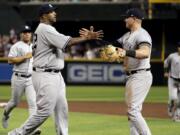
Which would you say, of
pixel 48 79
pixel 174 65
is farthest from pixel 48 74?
pixel 174 65

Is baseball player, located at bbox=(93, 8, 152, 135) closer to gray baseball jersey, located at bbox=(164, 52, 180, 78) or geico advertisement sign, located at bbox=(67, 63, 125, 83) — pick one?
gray baseball jersey, located at bbox=(164, 52, 180, 78)

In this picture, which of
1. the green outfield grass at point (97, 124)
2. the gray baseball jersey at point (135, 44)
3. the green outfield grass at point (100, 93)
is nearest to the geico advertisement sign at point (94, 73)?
the green outfield grass at point (100, 93)

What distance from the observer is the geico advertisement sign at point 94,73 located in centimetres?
2955

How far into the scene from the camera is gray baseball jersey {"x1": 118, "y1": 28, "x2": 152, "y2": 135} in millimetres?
10281

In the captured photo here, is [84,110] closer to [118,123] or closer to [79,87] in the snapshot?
[118,123]

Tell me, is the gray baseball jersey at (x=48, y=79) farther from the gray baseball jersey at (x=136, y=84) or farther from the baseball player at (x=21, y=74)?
the baseball player at (x=21, y=74)

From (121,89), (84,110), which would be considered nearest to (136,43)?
(84,110)

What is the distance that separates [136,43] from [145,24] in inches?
872

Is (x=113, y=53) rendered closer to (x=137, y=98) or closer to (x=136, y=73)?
(x=136, y=73)

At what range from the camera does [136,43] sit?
33.8 ft

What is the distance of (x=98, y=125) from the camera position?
14.2 m

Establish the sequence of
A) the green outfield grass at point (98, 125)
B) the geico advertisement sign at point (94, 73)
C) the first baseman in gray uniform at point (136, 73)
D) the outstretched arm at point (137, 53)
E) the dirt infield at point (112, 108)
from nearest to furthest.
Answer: the outstretched arm at point (137, 53)
the first baseman in gray uniform at point (136, 73)
the green outfield grass at point (98, 125)
the dirt infield at point (112, 108)
the geico advertisement sign at point (94, 73)

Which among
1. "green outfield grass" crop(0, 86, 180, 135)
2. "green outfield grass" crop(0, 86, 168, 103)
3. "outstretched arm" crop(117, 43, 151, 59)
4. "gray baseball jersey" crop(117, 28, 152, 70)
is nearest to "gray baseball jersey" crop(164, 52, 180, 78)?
"green outfield grass" crop(0, 86, 180, 135)

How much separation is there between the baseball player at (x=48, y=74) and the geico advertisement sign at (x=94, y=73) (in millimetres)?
19244
